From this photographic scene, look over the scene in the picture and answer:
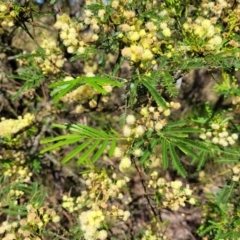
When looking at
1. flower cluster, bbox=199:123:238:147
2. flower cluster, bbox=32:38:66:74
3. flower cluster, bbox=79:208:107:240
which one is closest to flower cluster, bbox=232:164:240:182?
flower cluster, bbox=199:123:238:147

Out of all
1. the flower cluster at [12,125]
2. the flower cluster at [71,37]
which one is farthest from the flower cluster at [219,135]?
the flower cluster at [12,125]

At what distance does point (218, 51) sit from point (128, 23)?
450mm

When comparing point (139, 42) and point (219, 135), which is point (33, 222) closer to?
point (139, 42)

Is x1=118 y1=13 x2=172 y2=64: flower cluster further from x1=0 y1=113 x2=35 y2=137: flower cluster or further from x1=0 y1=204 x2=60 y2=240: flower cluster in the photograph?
x1=0 y1=113 x2=35 y2=137: flower cluster

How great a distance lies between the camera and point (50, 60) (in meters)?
2.51

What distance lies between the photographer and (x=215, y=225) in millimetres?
2516

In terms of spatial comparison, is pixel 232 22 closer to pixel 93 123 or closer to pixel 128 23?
pixel 128 23

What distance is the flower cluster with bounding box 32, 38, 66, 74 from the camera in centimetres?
248

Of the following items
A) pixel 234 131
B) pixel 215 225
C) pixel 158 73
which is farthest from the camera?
pixel 234 131

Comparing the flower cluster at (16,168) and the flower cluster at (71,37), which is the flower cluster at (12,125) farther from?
the flower cluster at (71,37)

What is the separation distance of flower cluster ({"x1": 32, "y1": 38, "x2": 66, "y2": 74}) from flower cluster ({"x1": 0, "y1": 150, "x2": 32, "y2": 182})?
0.78 m

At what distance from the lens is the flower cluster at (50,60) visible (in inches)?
97.5

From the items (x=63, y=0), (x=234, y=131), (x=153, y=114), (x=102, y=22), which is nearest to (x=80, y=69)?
(x=63, y=0)

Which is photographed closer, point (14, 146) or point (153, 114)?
point (153, 114)
